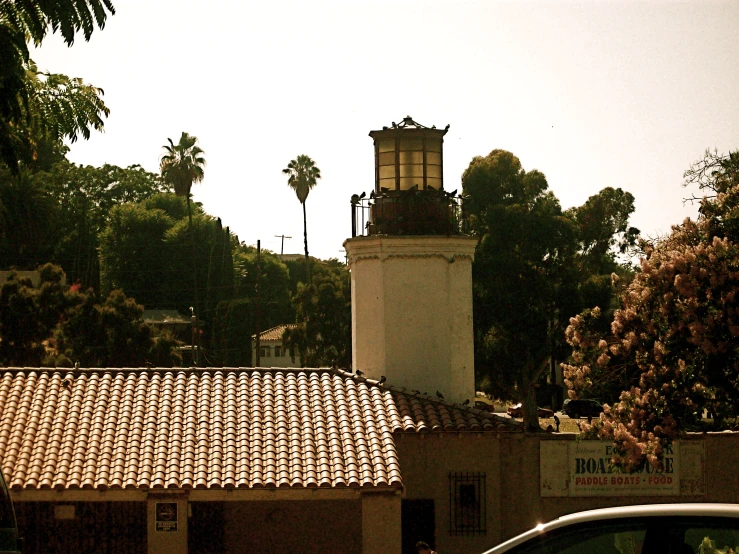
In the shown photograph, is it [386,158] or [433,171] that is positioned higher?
[386,158]

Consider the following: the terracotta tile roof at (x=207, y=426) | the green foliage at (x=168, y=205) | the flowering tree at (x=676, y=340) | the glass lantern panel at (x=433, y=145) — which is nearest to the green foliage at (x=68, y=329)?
the terracotta tile roof at (x=207, y=426)

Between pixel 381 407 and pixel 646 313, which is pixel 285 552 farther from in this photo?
pixel 646 313

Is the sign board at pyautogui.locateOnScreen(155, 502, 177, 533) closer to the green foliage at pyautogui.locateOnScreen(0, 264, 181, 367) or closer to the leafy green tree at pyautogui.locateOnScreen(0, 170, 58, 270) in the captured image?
the green foliage at pyautogui.locateOnScreen(0, 264, 181, 367)

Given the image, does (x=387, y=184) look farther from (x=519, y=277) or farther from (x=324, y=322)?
(x=324, y=322)

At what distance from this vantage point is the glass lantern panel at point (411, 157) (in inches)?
933

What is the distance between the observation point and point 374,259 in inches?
910

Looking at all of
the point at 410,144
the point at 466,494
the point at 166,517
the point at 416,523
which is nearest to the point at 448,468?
the point at 466,494

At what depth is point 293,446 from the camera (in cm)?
1881

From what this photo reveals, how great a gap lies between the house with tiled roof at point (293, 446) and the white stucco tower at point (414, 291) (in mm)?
34

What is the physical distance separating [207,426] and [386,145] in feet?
24.7

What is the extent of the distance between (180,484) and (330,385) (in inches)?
181

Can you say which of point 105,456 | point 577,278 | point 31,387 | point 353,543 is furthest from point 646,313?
point 577,278

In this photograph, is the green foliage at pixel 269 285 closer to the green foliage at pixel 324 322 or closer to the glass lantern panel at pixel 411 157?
the green foliage at pixel 324 322

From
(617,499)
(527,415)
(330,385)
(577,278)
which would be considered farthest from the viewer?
(577,278)
